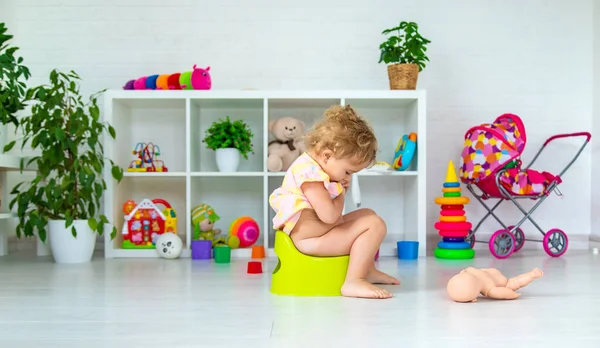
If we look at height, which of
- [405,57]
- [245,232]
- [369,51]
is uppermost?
[369,51]

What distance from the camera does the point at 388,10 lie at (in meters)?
4.63

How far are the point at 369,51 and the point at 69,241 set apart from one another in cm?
230

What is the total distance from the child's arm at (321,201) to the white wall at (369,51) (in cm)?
218

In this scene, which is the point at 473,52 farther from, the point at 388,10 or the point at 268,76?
the point at 268,76

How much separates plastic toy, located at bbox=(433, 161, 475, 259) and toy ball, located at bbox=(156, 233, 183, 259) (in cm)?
154

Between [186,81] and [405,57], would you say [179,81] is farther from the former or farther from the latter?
[405,57]

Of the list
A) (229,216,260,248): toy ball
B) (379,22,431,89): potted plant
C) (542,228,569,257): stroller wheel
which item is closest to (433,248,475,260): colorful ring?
(542,228,569,257): stroller wheel

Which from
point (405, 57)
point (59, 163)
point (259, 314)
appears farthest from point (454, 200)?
point (59, 163)

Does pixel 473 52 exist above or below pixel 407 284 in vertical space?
above

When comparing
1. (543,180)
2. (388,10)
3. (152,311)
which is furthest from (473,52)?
(152,311)

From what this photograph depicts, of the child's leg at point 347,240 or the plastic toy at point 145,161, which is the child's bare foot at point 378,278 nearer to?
the child's leg at point 347,240

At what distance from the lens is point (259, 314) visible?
2.16 meters

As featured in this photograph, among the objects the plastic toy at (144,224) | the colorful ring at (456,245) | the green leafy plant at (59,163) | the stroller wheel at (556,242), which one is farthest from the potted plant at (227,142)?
the stroller wheel at (556,242)

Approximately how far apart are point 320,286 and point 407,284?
0.49 meters
